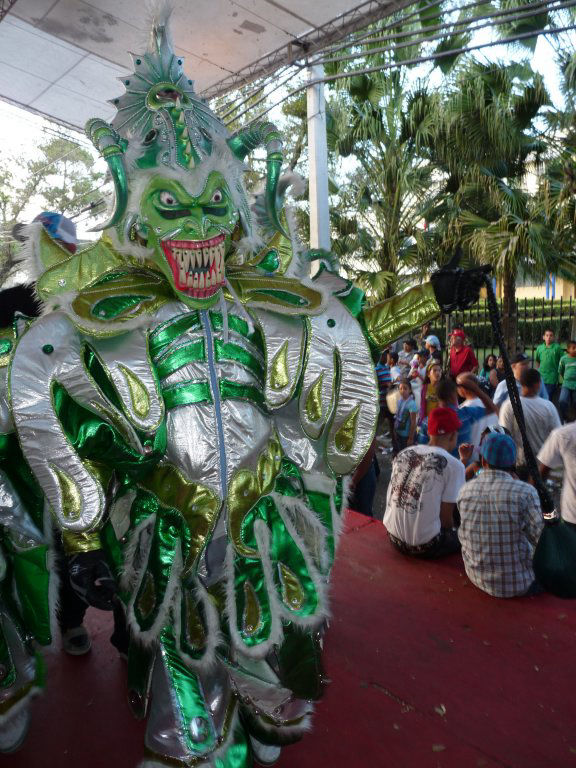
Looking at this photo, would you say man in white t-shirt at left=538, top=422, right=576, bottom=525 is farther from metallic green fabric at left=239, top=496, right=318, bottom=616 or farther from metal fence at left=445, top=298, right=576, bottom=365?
metal fence at left=445, top=298, right=576, bottom=365

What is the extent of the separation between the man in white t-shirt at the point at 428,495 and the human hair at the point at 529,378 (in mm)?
875

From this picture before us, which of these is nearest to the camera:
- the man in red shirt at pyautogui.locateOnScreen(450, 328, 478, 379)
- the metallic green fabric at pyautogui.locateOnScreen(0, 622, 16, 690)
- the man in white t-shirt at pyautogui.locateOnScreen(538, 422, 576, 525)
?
the metallic green fabric at pyautogui.locateOnScreen(0, 622, 16, 690)

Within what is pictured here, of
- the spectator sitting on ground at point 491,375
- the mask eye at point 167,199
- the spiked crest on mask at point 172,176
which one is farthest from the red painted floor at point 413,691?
the spectator sitting on ground at point 491,375

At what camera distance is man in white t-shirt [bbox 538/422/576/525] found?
3381 millimetres

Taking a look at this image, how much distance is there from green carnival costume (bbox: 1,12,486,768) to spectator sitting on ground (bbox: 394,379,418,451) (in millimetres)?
4019

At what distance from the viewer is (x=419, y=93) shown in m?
9.99

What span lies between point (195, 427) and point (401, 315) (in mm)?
837

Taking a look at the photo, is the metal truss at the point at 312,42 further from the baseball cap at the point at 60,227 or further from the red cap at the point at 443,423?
the baseball cap at the point at 60,227

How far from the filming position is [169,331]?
1954 millimetres

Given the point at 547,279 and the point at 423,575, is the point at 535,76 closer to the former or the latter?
the point at 547,279

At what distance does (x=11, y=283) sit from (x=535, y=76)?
7.83m

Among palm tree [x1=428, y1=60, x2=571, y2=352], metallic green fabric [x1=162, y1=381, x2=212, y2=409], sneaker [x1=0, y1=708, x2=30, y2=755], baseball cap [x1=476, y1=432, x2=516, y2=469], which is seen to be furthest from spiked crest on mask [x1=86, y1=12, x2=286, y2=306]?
palm tree [x1=428, y1=60, x2=571, y2=352]

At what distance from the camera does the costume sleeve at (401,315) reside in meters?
2.21

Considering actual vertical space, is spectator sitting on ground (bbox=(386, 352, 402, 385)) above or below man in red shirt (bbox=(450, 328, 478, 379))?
below
